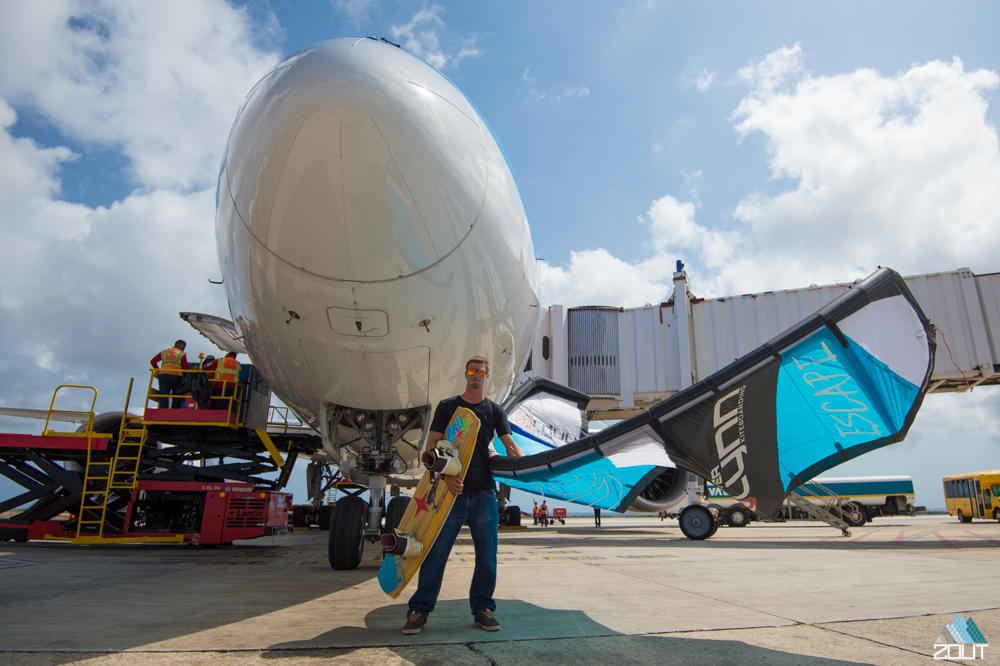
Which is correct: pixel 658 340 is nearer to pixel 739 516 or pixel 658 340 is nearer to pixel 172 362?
pixel 739 516

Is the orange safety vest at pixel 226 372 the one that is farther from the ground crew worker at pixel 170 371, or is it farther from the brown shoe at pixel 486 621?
the brown shoe at pixel 486 621

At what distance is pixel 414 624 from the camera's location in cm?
264

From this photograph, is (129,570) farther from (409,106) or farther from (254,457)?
(409,106)

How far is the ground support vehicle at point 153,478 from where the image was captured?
868 cm

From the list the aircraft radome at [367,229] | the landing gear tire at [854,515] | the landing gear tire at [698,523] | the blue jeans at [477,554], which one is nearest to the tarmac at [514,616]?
the blue jeans at [477,554]

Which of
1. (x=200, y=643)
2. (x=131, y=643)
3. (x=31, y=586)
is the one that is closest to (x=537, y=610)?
(x=200, y=643)

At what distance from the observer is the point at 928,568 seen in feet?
18.2

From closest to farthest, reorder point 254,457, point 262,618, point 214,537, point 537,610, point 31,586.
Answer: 1. point 262,618
2. point 537,610
3. point 31,586
4. point 214,537
5. point 254,457

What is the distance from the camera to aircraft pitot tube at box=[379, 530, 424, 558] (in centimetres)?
289

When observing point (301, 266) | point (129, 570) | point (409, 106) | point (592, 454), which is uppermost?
point (409, 106)

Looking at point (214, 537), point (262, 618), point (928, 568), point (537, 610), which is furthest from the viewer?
point (214, 537)

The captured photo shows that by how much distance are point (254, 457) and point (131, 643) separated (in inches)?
337

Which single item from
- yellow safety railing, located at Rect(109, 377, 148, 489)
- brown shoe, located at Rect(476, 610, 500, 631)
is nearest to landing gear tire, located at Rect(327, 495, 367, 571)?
brown shoe, located at Rect(476, 610, 500, 631)

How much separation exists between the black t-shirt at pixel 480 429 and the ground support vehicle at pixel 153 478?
273 inches
